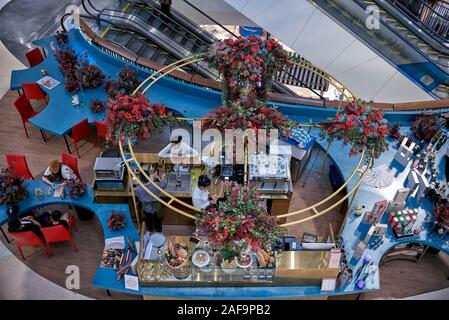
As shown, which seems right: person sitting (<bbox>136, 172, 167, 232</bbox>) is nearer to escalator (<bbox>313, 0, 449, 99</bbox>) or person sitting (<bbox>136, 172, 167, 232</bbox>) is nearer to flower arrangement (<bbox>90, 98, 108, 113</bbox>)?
flower arrangement (<bbox>90, 98, 108, 113</bbox>)

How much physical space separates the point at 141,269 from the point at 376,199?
3907mm

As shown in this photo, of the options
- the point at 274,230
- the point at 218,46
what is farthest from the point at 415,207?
the point at 218,46

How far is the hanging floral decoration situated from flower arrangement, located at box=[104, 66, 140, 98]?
232 cm

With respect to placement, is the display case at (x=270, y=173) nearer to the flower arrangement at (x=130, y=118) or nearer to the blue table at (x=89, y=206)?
the flower arrangement at (x=130, y=118)

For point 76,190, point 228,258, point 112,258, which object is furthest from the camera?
point 76,190

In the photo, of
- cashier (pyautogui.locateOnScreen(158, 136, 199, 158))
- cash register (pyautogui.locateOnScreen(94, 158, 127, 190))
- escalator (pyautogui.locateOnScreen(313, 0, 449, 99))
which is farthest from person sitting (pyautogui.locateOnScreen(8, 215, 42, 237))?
escalator (pyautogui.locateOnScreen(313, 0, 449, 99))

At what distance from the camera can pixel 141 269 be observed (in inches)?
234

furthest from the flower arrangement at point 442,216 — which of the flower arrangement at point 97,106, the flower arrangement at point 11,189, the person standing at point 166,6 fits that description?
the person standing at point 166,6

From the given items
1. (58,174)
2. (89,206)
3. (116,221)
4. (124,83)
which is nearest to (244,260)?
(116,221)

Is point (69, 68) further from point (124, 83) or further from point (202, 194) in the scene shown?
point (202, 194)

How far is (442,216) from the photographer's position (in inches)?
260

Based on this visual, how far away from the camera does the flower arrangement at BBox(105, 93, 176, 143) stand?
593 cm

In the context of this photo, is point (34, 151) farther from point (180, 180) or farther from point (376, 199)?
point (376, 199)

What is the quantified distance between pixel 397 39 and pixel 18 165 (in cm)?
756
